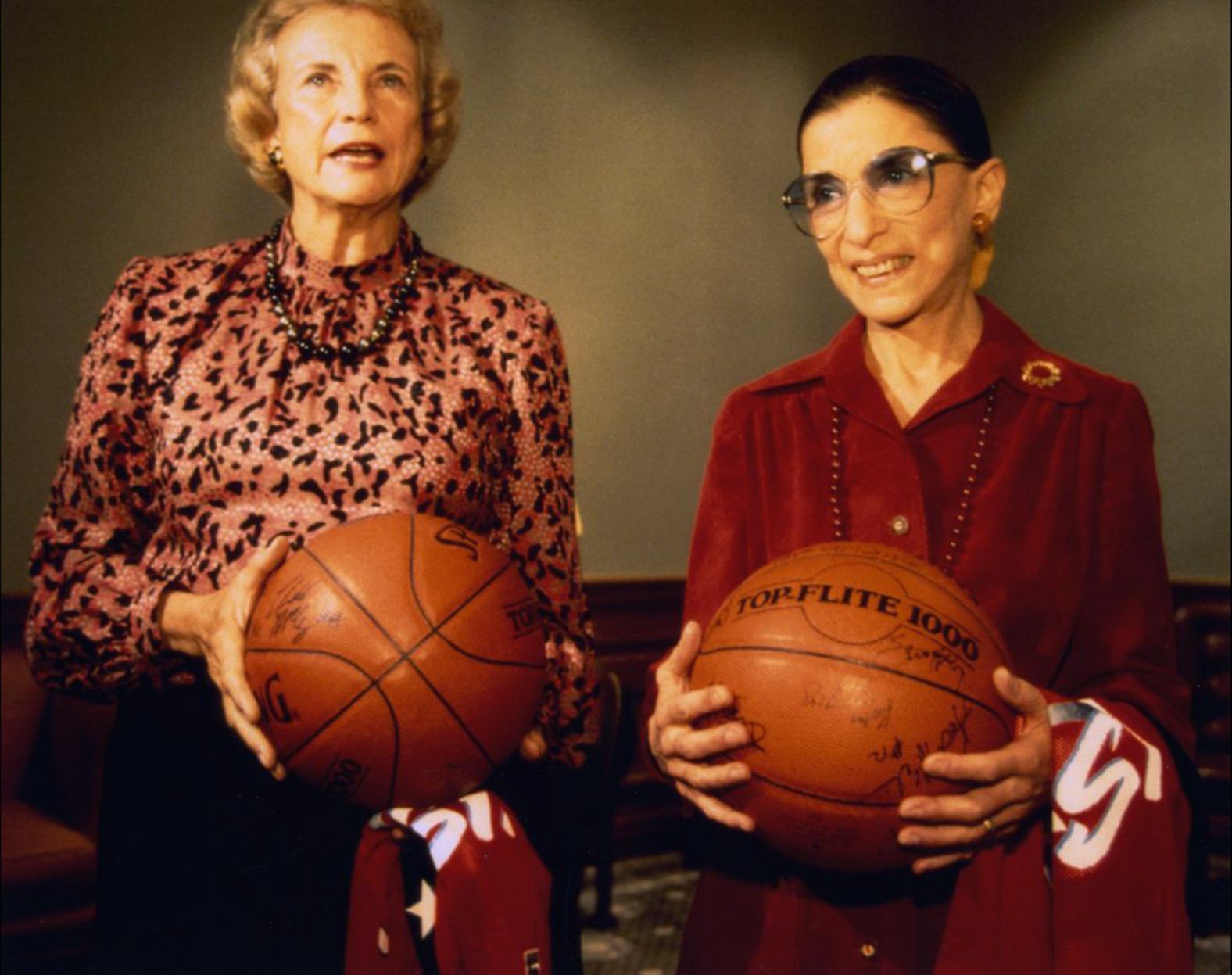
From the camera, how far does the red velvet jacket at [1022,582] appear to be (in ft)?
3.51

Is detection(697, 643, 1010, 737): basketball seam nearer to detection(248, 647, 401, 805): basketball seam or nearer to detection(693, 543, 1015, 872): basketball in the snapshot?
detection(693, 543, 1015, 872): basketball

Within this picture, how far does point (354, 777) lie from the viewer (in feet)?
3.74

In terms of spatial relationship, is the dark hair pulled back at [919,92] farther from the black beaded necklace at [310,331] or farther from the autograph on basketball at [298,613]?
the autograph on basketball at [298,613]

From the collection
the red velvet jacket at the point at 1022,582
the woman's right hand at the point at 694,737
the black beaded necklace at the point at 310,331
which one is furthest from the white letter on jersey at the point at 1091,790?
the black beaded necklace at the point at 310,331

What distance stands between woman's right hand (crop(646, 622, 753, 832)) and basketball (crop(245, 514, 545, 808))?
0.63 ft

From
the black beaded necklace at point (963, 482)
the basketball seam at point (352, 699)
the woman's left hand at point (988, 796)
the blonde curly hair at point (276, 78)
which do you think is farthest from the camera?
the blonde curly hair at point (276, 78)

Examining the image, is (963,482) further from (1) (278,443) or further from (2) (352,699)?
(1) (278,443)

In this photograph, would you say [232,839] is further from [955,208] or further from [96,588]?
[955,208]

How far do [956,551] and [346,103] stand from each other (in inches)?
37.4

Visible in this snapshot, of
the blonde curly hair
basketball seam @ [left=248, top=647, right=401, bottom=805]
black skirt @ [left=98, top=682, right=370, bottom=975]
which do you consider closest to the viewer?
basketball seam @ [left=248, top=647, right=401, bottom=805]

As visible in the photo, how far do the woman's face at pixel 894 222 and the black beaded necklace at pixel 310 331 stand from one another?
59 cm

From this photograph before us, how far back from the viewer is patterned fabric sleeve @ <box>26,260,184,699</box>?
139 centimetres

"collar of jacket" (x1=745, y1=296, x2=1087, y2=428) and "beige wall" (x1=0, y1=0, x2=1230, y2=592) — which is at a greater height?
"beige wall" (x1=0, y1=0, x2=1230, y2=592)

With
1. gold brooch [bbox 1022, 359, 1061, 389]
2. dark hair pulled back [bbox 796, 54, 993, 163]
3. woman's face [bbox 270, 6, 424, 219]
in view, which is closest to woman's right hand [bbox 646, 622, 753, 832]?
gold brooch [bbox 1022, 359, 1061, 389]
